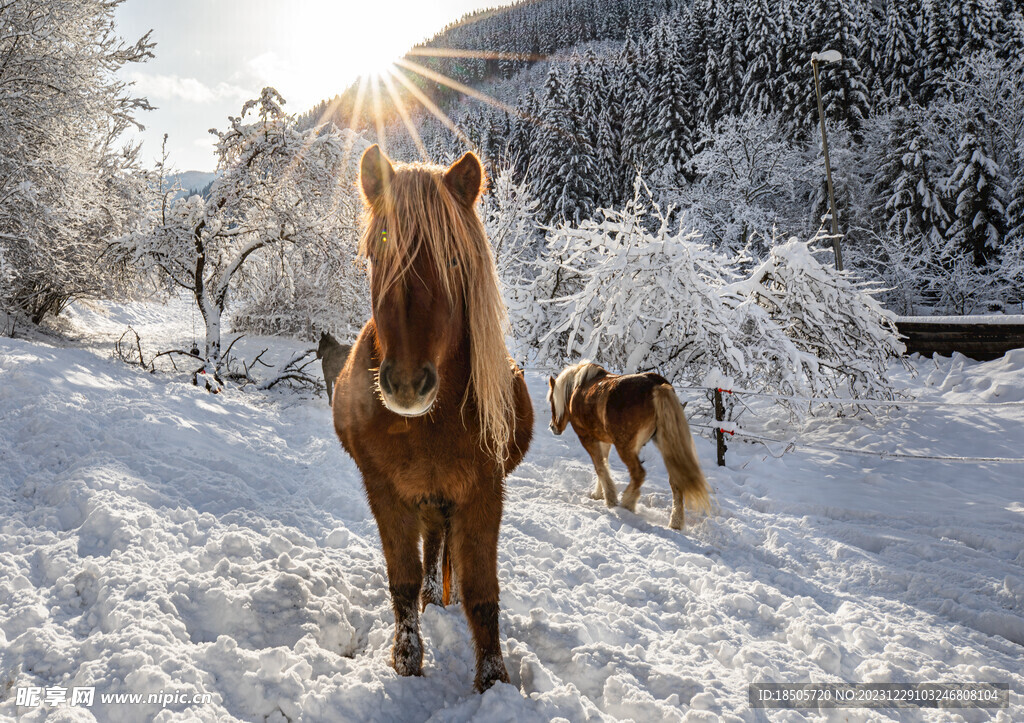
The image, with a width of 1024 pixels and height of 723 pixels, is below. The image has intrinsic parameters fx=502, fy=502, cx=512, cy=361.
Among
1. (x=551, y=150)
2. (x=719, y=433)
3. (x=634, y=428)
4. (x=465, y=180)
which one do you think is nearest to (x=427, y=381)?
(x=465, y=180)

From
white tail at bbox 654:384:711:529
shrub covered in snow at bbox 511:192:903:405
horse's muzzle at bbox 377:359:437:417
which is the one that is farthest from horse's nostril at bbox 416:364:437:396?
shrub covered in snow at bbox 511:192:903:405

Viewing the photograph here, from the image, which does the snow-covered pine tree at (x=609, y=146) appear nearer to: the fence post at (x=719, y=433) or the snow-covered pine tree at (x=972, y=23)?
the snow-covered pine tree at (x=972, y=23)

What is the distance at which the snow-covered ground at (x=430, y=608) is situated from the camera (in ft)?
6.65

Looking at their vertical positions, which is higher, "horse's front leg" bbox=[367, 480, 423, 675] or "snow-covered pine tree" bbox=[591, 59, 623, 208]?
"snow-covered pine tree" bbox=[591, 59, 623, 208]

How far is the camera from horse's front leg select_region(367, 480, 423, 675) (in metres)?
2.23

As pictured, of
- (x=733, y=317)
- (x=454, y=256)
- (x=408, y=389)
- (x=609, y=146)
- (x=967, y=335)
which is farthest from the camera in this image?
(x=609, y=146)

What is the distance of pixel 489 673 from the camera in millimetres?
2164

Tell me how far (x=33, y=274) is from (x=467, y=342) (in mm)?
14165

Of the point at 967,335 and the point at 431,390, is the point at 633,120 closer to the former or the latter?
the point at 967,335

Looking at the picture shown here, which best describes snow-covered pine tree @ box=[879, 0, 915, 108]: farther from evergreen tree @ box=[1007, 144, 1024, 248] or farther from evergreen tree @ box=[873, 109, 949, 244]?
evergreen tree @ box=[1007, 144, 1024, 248]

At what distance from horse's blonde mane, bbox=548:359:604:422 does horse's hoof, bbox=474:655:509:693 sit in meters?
4.20

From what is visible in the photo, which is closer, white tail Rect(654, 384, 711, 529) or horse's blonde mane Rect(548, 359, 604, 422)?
white tail Rect(654, 384, 711, 529)

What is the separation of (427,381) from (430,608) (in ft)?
5.51

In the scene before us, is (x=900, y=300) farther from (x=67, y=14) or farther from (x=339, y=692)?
(x=67, y=14)
